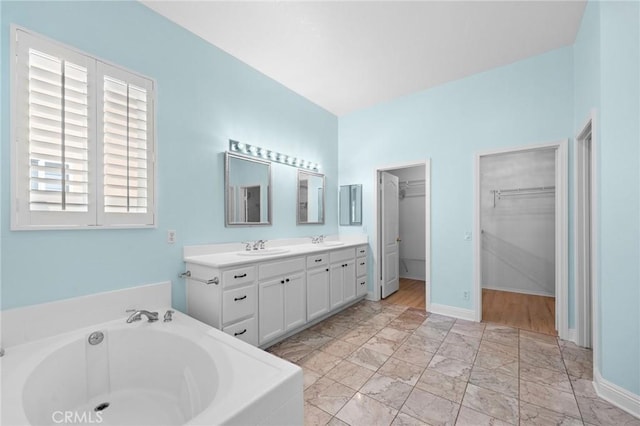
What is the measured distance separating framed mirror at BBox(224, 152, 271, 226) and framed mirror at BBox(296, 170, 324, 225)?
1.86ft

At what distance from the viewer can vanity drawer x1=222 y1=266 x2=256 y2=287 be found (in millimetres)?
2098

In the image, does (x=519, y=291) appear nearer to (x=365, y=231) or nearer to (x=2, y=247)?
(x=365, y=231)

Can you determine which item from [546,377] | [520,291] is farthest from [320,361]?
[520,291]

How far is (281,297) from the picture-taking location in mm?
2580

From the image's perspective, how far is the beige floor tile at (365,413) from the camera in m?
1.62

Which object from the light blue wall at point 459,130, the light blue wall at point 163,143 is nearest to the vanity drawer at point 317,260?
the light blue wall at point 163,143

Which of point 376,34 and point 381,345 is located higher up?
point 376,34

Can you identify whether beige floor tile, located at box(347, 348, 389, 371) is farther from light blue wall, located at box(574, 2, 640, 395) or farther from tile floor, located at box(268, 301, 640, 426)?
light blue wall, located at box(574, 2, 640, 395)

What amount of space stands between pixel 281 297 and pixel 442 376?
58.2 inches

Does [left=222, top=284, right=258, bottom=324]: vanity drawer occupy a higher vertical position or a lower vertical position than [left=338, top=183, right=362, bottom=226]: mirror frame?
lower

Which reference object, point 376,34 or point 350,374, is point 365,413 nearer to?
point 350,374

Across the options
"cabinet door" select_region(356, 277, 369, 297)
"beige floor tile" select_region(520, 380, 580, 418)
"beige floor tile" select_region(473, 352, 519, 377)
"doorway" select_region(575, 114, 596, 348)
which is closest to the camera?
"beige floor tile" select_region(520, 380, 580, 418)

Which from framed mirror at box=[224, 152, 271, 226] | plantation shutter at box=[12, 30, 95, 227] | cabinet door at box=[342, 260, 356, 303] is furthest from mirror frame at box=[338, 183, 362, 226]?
plantation shutter at box=[12, 30, 95, 227]

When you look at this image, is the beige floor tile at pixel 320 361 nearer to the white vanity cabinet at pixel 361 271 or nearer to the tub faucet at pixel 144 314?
the tub faucet at pixel 144 314
